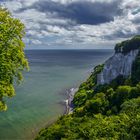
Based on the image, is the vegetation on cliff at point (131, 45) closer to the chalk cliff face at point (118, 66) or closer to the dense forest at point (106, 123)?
the chalk cliff face at point (118, 66)

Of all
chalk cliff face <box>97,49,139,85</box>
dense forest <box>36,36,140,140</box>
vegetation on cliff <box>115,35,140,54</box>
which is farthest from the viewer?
vegetation on cliff <box>115,35,140,54</box>

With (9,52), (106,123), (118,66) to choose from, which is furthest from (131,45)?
(9,52)

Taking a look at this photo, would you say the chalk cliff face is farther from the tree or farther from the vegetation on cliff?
the tree

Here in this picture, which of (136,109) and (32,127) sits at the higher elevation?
(136,109)

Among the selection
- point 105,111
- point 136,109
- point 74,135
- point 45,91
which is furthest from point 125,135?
point 45,91

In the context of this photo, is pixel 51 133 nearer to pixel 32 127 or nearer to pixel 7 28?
pixel 32 127

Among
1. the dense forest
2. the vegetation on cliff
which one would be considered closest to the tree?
the dense forest

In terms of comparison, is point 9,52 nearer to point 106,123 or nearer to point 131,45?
point 106,123
